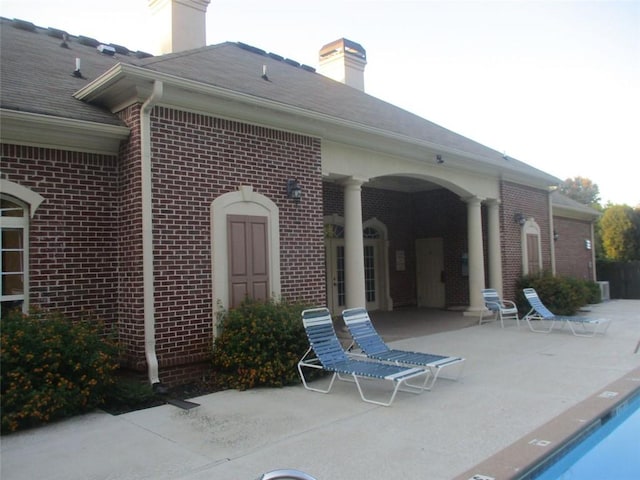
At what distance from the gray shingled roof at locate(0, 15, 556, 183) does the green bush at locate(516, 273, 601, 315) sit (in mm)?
3273

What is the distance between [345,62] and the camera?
16.5 m

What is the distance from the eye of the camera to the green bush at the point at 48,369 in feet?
17.1

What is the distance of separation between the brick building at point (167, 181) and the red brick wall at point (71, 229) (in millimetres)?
16

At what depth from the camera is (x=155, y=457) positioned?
455 cm

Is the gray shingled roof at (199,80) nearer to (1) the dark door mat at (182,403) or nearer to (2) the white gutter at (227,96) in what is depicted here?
(2) the white gutter at (227,96)

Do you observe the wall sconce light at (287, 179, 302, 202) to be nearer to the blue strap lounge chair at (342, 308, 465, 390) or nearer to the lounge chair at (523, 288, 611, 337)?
the blue strap lounge chair at (342, 308, 465, 390)

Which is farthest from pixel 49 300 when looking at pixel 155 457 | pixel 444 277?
pixel 444 277

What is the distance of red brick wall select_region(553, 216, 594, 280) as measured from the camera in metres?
18.8

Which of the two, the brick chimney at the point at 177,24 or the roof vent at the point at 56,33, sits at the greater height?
the brick chimney at the point at 177,24

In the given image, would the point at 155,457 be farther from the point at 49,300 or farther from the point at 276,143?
the point at 276,143

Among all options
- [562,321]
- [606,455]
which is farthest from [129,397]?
[562,321]

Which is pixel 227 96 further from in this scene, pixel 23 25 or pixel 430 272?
pixel 430 272

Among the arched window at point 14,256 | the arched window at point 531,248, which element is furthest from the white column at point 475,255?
the arched window at point 14,256

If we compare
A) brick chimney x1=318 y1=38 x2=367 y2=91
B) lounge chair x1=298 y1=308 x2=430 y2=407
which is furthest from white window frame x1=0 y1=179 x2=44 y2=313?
brick chimney x1=318 y1=38 x2=367 y2=91
